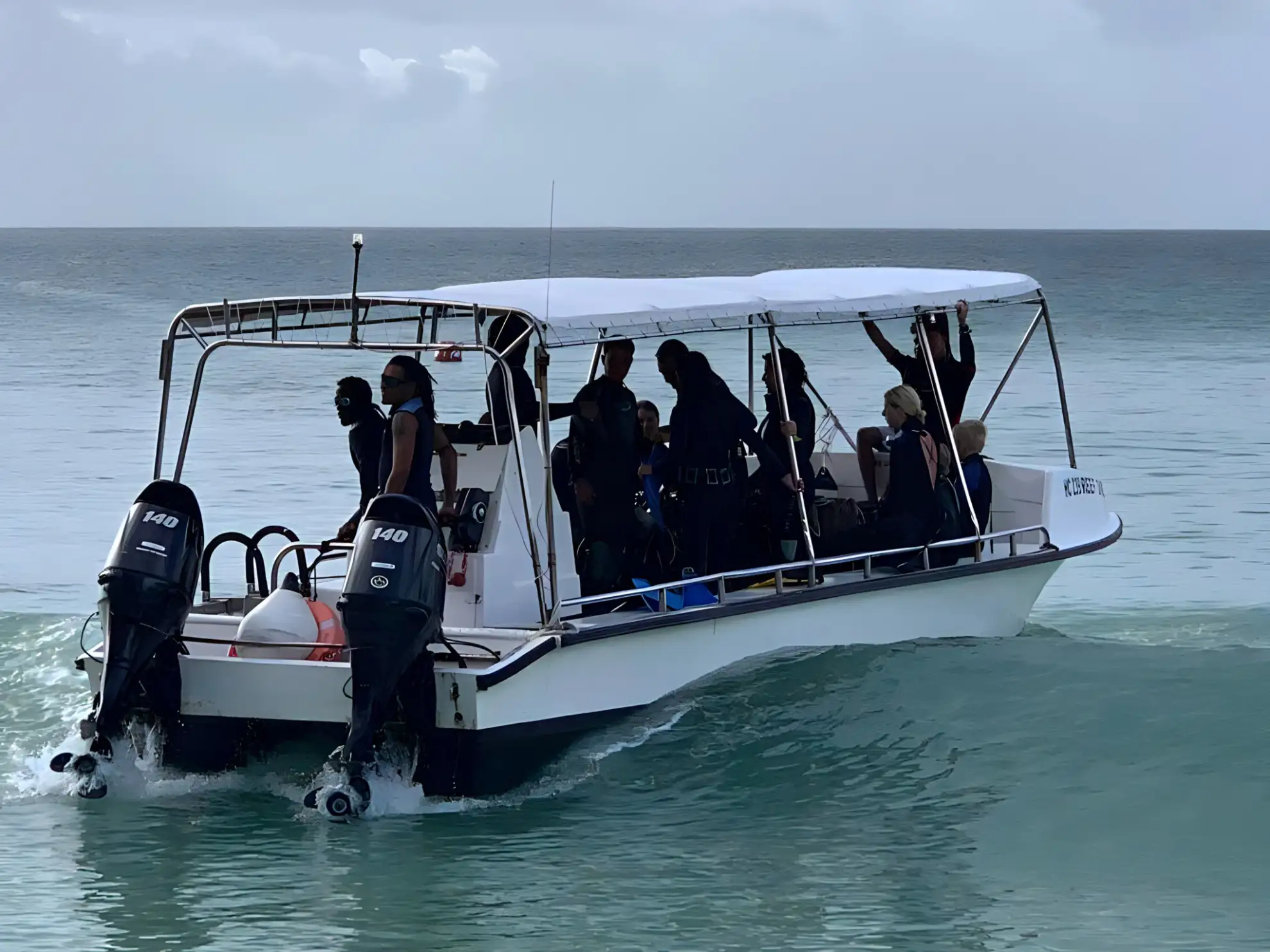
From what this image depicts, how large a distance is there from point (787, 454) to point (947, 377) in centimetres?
124

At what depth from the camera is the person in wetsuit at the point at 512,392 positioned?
8.79 meters

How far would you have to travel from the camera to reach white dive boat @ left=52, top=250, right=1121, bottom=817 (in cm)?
802

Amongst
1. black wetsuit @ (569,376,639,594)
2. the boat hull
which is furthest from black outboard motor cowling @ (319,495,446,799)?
black wetsuit @ (569,376,639,594)

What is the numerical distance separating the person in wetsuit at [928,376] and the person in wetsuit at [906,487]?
61 cm

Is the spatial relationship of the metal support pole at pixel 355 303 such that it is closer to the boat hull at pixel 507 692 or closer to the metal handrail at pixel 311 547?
the metal handrail at pixel 311 547

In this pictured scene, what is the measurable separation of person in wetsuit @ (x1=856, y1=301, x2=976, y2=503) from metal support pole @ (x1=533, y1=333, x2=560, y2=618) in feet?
10.4

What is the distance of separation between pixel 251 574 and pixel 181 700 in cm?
135

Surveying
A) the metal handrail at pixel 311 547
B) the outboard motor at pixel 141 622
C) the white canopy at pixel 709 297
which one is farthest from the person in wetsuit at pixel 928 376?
the outboard motor at pixel 141 622

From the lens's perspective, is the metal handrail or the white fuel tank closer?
the white fuel tank

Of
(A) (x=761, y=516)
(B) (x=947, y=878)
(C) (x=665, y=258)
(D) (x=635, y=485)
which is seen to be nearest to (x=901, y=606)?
(A) (x=761, y=516)

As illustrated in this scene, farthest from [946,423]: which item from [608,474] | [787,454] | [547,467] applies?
[547,467]

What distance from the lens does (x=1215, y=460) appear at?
2270 cm

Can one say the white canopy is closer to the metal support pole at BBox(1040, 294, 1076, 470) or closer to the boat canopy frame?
the boat canopy frame

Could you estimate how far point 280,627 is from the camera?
27.8 ft
